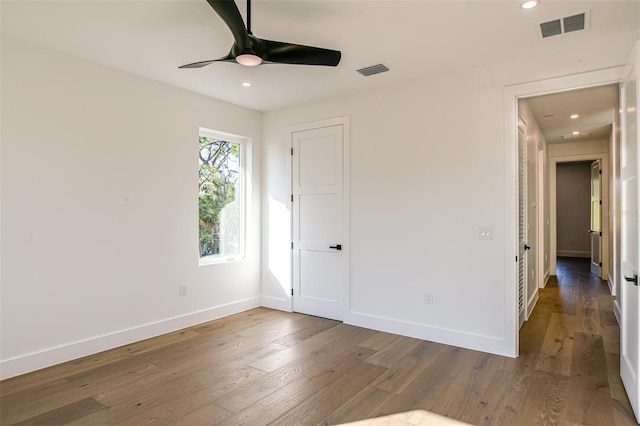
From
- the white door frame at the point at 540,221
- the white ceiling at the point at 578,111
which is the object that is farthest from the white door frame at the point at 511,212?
the white door frame at the point at 540,221

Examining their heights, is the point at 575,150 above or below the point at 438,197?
above

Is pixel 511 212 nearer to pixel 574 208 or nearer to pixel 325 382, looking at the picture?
pixel 325 382

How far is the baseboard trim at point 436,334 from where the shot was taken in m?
3.31

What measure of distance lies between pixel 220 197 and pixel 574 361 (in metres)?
4.03

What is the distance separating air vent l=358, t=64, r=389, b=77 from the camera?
3.44 m

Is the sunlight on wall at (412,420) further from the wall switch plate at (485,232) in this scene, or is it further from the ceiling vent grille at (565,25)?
the ceiling vent grille at (565,25)

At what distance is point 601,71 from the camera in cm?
289

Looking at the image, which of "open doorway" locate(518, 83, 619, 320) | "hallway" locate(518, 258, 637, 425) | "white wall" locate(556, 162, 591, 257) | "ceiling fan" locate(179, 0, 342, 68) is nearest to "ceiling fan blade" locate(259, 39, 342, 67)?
"ceiling fan" locate(179, 0, 342, 68)

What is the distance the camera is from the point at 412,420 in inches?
90.4

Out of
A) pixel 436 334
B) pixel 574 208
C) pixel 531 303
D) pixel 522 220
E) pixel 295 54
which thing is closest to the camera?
pixel 295 54

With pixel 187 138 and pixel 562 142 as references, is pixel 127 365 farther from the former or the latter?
pixel 562 142

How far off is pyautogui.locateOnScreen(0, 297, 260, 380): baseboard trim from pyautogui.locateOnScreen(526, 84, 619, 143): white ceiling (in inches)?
167

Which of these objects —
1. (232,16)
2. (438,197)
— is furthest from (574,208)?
(232,16)

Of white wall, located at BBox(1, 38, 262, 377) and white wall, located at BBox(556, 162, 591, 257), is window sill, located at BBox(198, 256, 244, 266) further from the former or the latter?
white wall, located at BBox(556, 162, 591, 257)
